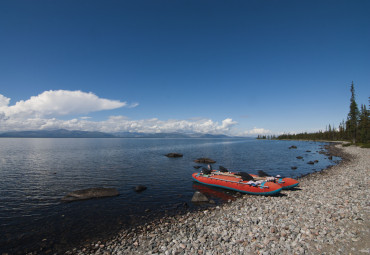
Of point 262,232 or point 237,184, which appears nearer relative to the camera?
point 262,232

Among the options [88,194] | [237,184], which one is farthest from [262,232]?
[88,194]

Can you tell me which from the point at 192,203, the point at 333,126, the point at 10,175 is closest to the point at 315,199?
the point at 192,203

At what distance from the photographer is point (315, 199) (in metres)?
15.7

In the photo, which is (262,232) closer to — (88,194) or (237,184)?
(237,184)

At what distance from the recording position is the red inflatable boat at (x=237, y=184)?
19297mm

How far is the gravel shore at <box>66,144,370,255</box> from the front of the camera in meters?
8.82

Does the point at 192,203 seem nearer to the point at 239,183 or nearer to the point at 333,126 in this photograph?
the point at 239,183

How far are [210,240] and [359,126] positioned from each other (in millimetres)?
112885

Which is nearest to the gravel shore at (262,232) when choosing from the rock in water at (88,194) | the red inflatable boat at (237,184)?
the red inflatable boat at (237,184)

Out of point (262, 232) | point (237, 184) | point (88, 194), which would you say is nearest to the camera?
point (262, 232)

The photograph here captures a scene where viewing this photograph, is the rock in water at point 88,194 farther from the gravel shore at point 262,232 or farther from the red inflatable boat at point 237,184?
the red inflatable boat at point 237,184

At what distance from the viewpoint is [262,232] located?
10.5 meters

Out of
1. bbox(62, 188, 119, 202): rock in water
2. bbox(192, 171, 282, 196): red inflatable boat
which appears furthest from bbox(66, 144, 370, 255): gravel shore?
bbox(62, 188, 119, 202): rock in water

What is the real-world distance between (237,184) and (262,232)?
1127cm
